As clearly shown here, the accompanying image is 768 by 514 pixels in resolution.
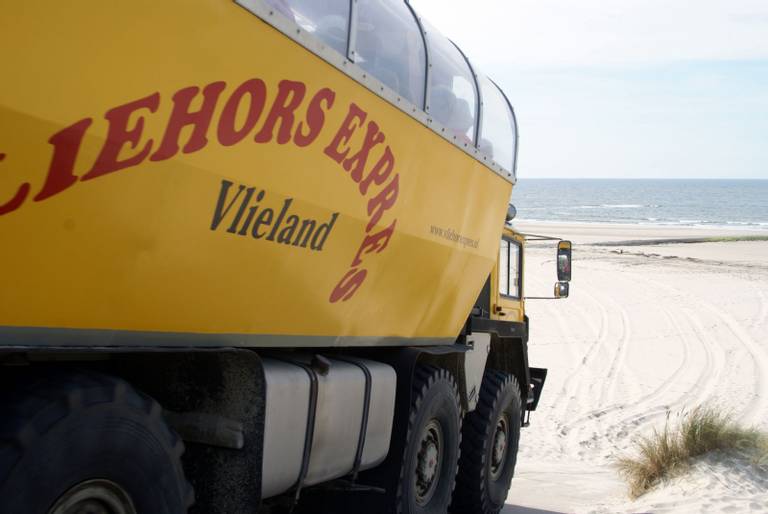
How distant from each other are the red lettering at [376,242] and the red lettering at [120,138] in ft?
6.61

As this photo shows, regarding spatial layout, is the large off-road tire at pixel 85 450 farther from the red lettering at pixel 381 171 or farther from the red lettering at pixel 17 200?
the red lettering at pixel 381 171

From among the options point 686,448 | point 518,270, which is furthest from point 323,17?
point 686,448

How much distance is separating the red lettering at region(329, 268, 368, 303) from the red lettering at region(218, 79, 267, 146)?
1.38 m

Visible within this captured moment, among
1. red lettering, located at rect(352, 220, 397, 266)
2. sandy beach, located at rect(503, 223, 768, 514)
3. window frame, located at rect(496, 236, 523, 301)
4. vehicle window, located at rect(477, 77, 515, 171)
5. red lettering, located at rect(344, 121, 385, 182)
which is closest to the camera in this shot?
red lettering, located at rect(344, 121, 385, 182)

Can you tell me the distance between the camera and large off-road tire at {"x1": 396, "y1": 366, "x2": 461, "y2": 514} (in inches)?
250

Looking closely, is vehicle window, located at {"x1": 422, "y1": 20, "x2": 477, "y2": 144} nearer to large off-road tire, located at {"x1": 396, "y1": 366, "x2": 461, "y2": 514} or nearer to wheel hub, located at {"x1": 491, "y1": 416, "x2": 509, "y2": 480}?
large off-road tire, located at {"x1": 396, "y1": 366, "x2": 461, "y2": 514}

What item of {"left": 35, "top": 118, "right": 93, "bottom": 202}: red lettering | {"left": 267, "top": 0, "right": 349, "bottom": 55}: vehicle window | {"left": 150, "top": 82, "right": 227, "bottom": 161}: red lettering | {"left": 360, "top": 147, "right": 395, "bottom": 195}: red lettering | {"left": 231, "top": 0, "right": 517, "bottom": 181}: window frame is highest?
{"left": 267, "top": 0, "right": 349, "bottom": 55}: vehicle window

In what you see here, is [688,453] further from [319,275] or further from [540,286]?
[540,286]

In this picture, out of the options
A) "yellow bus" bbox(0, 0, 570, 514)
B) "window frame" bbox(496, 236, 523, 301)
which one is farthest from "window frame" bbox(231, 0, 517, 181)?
"window frame" bbox(496, 236, 523, 301)

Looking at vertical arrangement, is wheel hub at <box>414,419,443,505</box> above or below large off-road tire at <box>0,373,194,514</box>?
below

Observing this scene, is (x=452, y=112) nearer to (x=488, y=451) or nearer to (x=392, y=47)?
(x=392, y=47)

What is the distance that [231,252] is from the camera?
13.8 feet

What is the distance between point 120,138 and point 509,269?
6.12 metres

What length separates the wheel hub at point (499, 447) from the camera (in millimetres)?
8477
